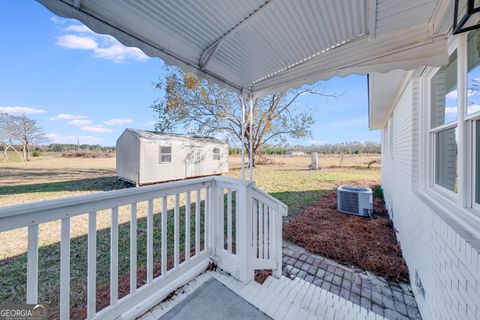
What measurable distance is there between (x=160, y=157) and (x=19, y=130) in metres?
6.86

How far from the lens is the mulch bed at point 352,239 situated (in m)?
3.02

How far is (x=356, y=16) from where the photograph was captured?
1488mm

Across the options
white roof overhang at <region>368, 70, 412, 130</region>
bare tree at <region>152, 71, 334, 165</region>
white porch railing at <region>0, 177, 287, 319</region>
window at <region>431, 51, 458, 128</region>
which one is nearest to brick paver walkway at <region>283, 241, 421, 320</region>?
white porch railing at <region>0, 177, 287, 319</region>

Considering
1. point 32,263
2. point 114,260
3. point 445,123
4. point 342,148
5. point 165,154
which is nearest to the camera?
point 32,263

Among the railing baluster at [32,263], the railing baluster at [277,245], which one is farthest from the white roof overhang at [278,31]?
the railing baluster at [277,245]

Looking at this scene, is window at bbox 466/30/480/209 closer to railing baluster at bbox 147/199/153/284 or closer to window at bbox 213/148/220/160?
railing baluster at bbox 147/199/153/284

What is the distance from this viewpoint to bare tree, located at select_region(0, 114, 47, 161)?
2.26 m

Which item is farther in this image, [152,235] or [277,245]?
[277,245]

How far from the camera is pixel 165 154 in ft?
31.5

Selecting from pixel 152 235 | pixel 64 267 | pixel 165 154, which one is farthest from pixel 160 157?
pixel 64 267

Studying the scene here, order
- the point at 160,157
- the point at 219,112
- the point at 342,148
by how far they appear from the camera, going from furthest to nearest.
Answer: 1. the point at 342,148
2. the point at 219,112
3. the point at 160,157

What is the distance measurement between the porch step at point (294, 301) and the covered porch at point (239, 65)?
12 mm

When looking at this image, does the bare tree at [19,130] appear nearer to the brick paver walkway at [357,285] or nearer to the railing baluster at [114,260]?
the railing baluster at [114,260]

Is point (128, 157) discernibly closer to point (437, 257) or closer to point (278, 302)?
point (278, 302)
